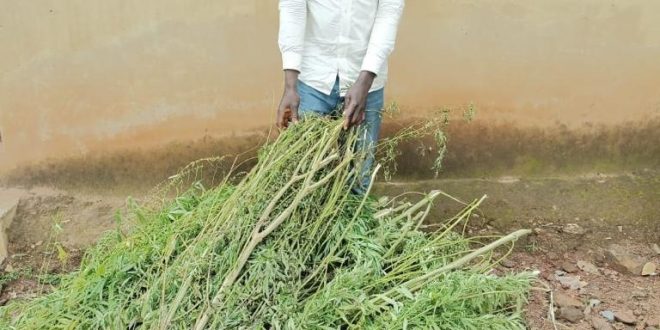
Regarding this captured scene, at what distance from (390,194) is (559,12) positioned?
49.0 inches

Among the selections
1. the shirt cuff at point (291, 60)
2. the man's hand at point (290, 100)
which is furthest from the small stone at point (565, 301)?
the shirt cuff at point (291, 60)

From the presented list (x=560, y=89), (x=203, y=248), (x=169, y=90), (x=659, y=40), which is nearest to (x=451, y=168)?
(x=560, y=89)

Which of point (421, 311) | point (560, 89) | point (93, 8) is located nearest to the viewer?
point (421, 311)

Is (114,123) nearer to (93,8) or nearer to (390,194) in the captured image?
(93,8)

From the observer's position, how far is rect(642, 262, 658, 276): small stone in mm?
3052

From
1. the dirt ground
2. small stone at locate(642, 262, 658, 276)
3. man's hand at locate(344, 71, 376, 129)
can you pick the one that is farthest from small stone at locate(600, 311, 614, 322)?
man's hand at locate(344, 71, 376, 129)

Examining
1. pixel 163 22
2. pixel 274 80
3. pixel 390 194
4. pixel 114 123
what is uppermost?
pixel 163 22

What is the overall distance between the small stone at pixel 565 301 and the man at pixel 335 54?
0.93 meters

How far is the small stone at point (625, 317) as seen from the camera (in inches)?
104

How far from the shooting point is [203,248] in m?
2.19

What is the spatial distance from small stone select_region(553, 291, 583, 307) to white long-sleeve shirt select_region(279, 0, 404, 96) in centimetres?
118

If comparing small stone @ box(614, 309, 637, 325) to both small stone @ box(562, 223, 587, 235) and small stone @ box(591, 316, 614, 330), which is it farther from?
small stone @ box(562, 223, 587, 235)

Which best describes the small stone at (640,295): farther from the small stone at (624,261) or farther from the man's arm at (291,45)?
the man's arm at (291,45)

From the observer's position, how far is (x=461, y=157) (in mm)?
3549
